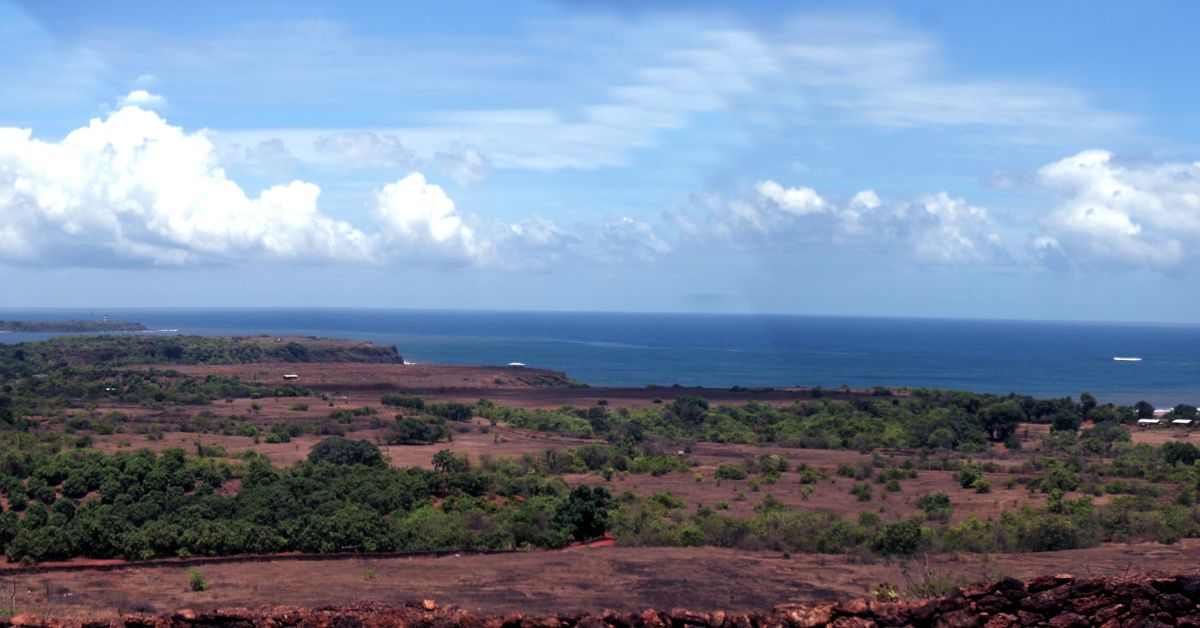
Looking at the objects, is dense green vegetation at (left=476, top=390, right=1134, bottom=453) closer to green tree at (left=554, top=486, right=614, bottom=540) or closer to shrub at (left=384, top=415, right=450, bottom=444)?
shrub at (left=384, top=415, right=450, bottom=444)

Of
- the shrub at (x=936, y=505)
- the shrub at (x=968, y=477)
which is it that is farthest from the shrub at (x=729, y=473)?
the shrub at (x=968, y=477)

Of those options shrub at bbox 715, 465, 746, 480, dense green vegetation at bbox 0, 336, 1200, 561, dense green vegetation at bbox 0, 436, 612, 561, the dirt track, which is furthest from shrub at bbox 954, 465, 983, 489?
dense green vegetation at bbox 0, 436, 612, 561

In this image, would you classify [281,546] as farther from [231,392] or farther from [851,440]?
[231,392]

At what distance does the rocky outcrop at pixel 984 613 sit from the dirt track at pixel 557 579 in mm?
8428

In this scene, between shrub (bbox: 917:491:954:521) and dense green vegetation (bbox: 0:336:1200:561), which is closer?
dense green vegetation (bbox: 0:336:1200:561)

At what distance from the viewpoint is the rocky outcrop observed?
9.45m

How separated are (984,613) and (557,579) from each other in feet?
42.6

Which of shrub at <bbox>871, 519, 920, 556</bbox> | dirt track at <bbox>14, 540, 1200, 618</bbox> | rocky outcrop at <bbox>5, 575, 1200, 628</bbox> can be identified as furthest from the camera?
shrub at <bbox>871, 519, 920, 556</bbox>

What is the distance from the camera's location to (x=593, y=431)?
60125 millimetres

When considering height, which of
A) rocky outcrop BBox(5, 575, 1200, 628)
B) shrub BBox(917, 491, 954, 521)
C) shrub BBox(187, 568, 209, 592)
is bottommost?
shrub BBox(187, 568, 209, 592)

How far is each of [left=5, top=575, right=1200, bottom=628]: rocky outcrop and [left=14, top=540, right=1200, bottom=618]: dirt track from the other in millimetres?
8428

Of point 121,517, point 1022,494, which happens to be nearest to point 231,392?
point 121,517

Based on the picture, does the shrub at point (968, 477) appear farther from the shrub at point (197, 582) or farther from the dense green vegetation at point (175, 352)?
the dense green vegetation at point (175, 352)

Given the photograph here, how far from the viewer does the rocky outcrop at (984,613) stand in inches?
372
